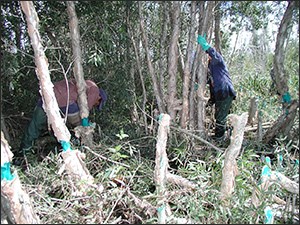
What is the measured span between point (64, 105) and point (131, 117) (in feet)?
2.53

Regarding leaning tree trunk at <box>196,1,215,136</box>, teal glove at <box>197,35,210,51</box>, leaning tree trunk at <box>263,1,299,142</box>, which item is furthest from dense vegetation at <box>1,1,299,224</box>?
teal glove at <box>197,35,210,51</box>

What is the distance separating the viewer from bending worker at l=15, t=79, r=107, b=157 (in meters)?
2.92

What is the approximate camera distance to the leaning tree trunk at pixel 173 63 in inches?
105

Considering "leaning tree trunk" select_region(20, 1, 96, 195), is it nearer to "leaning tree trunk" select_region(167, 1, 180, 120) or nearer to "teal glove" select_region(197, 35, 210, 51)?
"leaning tree trunk" select_region(167, 1, 180, 120)

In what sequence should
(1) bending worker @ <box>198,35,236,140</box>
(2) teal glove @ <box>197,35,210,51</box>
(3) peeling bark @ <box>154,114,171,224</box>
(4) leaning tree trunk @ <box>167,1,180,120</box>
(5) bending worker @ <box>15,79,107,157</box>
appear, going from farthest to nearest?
(1) bending worker @ <box>198,35,236,140</box>
(5) bending worker @ <box>15,79,107,157</box>
(2) teal glove @ <box>197,35,210,51</box>
(4) leaning tree trunk @ <box>167,1,180,120</box>
(3) peeling bark @ <box>154,114,171,224</box>

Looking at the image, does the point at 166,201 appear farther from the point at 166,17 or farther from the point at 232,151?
the point at 166,17

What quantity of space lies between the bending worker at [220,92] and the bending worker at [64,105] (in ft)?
3.91

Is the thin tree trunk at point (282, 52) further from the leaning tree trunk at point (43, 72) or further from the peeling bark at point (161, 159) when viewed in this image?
the leaning tree trunk at point (43, 72)

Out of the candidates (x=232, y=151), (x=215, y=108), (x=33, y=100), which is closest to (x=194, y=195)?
(x=232, y=151)

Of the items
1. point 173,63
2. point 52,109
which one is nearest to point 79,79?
point 52,109

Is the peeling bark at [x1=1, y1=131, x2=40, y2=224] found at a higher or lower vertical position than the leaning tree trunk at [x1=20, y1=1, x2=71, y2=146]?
lower

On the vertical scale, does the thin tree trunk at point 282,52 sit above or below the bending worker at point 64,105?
above

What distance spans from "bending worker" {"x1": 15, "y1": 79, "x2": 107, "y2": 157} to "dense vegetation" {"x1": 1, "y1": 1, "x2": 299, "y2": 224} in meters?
0.13

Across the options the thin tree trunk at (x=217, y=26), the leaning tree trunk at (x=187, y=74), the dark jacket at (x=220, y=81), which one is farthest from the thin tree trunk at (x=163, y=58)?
the dark jacket at (x=220, y=81)
